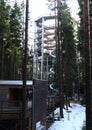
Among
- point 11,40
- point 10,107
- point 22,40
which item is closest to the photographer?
point 10,107

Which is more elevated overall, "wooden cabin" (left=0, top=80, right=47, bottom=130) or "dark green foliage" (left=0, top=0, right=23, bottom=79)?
"dark green foliage" (left=0, top=0, right=23, bottom=79)

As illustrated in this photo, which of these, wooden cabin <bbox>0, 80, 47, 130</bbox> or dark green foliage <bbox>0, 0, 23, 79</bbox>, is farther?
dark green foliage <bbox>0, 0, 23, 79</bbox>

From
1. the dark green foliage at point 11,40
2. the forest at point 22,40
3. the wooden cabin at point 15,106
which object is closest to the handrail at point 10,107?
the wooden cabin at point 15,106

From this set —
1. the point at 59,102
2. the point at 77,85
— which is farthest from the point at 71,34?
the point at 77,85

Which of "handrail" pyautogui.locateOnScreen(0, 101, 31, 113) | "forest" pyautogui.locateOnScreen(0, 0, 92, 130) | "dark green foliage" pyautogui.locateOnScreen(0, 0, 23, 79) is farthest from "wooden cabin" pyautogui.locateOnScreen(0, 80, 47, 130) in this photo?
"dark green foliage" pyautogui.locateOnScreen(0, 0, 23, 79)

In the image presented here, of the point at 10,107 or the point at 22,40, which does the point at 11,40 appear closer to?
the point at 22,40

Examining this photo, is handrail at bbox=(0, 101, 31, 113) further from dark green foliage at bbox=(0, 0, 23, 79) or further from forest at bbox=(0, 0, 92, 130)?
dark green foliage at bbox=(0, 0, 23, 79)

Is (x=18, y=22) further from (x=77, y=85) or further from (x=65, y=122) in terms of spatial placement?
(x=77, y=85)

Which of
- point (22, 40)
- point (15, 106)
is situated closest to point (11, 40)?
point (22, 40)

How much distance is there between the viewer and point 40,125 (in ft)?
78.4

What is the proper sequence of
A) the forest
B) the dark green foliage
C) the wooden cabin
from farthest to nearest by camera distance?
the dark green foliage
the forest
the wooden cabin

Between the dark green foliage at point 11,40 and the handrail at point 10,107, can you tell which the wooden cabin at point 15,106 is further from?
the dark green foliage at point 11,40

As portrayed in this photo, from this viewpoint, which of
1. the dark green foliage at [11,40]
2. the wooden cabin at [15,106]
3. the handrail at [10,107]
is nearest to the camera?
the wooden cabin at [15,106]

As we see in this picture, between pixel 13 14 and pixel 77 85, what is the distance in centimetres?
2890
